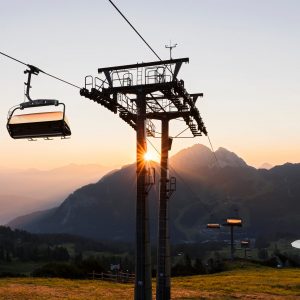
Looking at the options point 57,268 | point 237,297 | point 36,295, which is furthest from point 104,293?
point 57,268

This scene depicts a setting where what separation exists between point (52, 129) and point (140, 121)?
8.35 metres

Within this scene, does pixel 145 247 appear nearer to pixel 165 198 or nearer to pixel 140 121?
pixel 140 121

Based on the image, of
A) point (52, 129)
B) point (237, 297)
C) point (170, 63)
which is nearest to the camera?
point (52, 129)

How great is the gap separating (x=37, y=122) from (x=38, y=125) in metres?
0.12

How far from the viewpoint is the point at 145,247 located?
74.9 ft

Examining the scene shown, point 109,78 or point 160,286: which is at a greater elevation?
point 109,78

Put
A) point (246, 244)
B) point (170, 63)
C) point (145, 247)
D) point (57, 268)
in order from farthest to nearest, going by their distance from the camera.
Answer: point (246, 244) < point (57, 268) < point (170, 63) < point (145, 247)

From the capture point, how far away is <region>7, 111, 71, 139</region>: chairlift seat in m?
16.4

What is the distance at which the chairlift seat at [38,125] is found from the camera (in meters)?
16.4

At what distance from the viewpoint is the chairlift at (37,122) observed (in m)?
16.4

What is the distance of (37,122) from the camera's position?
16484mm

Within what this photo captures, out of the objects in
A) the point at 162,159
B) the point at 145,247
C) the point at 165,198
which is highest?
the point at 162,159

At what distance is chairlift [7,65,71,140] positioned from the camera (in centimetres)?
1642

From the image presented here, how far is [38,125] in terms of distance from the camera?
54.1 ft
